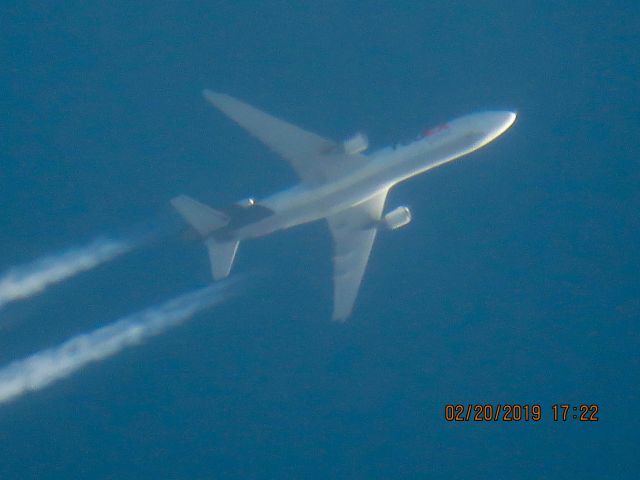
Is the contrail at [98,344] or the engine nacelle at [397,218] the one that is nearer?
the engine nacelle at [397,218]

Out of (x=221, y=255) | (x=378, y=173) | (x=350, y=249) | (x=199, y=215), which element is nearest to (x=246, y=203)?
(x=199, y=215)

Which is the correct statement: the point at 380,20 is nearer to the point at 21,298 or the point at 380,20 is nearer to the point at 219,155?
the point at 219,155

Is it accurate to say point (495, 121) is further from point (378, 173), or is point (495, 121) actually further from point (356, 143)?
point (356, 143)

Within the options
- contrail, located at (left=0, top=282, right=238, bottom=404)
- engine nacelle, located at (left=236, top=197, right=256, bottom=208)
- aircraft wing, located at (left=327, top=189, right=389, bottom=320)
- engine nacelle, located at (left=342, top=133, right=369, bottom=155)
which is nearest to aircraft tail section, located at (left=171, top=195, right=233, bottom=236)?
engine nacelle, located at (left=236, top=197, right=256, bottom=208)

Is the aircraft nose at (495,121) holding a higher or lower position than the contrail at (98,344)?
higher

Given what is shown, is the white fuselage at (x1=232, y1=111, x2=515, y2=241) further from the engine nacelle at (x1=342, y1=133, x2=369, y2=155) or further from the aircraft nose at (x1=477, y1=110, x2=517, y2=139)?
the engine nacelle at (x1=342, y1=133, x2=369, y2=155)

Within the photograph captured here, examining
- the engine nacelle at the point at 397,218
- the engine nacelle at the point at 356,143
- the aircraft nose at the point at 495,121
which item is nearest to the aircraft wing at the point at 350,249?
the engine nacelle at the point at 397,218

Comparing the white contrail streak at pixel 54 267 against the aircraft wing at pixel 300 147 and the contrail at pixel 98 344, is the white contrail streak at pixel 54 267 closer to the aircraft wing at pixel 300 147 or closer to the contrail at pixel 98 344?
the contrail at pixel 98 344
